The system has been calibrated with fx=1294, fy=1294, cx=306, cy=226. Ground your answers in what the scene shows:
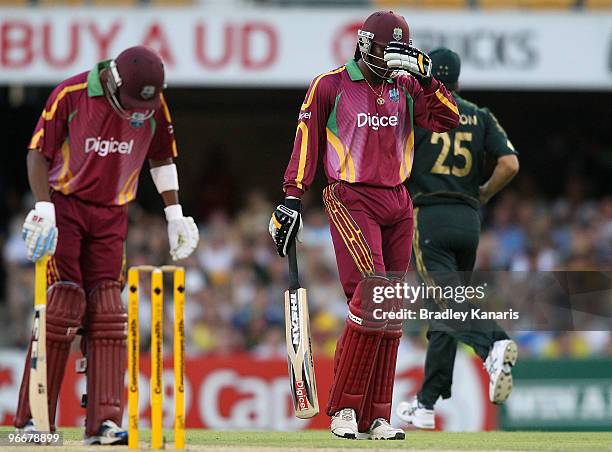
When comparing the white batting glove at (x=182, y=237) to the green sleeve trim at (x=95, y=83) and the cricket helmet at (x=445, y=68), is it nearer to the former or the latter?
the green sleeve trim at (x=95, y=83)

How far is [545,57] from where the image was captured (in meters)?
13.3

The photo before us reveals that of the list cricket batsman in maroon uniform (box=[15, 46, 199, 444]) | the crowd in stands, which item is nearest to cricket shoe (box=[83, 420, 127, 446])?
cricket batsman in maroon uniform (box=[15, 46, 199, 444])

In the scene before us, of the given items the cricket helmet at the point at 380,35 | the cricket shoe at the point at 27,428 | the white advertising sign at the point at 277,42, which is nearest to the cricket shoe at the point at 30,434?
the cricket shoe at the point at 27,428

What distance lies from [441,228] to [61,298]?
252cm

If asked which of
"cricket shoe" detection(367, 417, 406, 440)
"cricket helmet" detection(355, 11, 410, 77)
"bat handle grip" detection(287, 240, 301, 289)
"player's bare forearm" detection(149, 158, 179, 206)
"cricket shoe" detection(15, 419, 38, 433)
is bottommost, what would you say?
"cricket shoe" detection(367, 417, 406, 440)

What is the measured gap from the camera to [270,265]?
1311 cm

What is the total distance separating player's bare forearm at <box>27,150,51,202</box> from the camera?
6246 millimetres

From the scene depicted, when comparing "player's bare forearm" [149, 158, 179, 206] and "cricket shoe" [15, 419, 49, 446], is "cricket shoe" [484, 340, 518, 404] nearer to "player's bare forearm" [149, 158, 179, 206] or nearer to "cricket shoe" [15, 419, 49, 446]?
"player's bare forearm" [149, 158, 179, 206]

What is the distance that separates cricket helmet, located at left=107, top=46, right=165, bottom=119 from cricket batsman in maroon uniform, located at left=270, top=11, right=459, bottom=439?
2.65 ft

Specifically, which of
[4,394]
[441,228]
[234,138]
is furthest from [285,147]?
[441,228]

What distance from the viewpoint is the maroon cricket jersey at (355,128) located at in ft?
21.6

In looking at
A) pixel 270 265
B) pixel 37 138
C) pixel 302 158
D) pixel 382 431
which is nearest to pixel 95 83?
pixel 37 138

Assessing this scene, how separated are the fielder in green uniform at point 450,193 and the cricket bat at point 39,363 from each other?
103 inches

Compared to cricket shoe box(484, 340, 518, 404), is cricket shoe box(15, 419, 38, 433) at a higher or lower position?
lower
